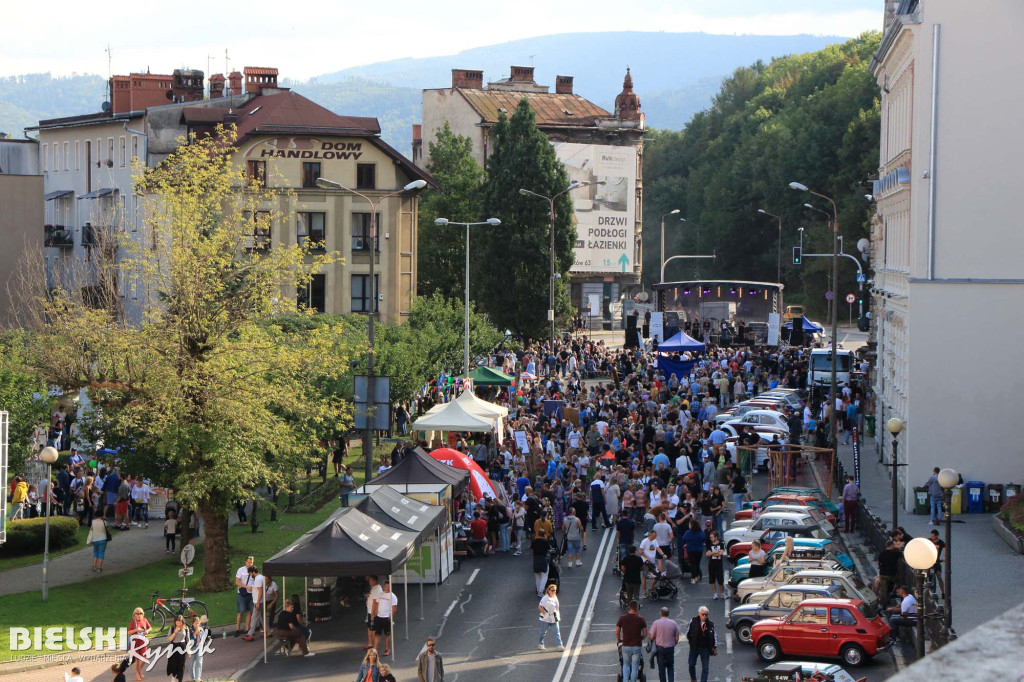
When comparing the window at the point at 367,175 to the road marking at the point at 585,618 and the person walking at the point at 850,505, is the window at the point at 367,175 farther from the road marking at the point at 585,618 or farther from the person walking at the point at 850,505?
the person walking at the point at 850,505

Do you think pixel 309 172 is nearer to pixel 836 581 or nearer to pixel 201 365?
pixel 201 365

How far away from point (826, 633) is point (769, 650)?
0.87 m

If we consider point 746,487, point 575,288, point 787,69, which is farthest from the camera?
point 787,69

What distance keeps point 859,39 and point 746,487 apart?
99034 mm

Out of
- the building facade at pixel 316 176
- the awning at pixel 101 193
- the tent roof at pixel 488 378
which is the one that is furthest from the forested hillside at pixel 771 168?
the awning at pixel 101 193

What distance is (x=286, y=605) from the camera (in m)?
20.4

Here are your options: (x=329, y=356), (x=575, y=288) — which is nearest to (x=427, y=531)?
(x=329, y=356)

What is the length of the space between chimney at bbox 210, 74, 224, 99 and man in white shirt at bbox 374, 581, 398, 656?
59.0 metres

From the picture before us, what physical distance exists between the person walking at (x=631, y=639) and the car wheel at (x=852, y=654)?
3465 mm

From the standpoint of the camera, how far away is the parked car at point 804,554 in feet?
77.0

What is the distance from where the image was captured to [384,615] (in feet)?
66.0

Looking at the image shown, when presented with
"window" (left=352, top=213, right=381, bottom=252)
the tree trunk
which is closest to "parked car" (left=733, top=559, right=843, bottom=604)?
the tree trunk

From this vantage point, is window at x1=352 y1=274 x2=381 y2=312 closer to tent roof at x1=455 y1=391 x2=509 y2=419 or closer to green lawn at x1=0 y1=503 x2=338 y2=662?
tent roof at x1=455 y1=391 x2=509 y2=419

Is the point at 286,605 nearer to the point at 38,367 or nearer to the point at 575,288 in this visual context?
the point at 38,367
